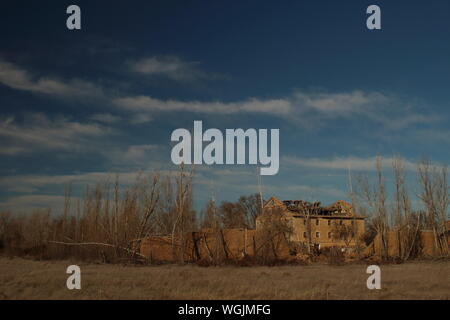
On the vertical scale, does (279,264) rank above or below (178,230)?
below

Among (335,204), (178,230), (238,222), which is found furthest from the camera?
(335,204)

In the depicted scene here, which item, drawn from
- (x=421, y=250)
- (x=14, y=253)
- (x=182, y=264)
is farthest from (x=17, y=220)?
(x=421, y=250)

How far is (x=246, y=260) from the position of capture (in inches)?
821

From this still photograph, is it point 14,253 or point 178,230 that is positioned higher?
point 178,230

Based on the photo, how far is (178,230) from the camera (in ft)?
69.6

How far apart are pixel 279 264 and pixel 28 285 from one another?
12.9m

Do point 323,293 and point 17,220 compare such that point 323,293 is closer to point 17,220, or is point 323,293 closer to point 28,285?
point 28,285
